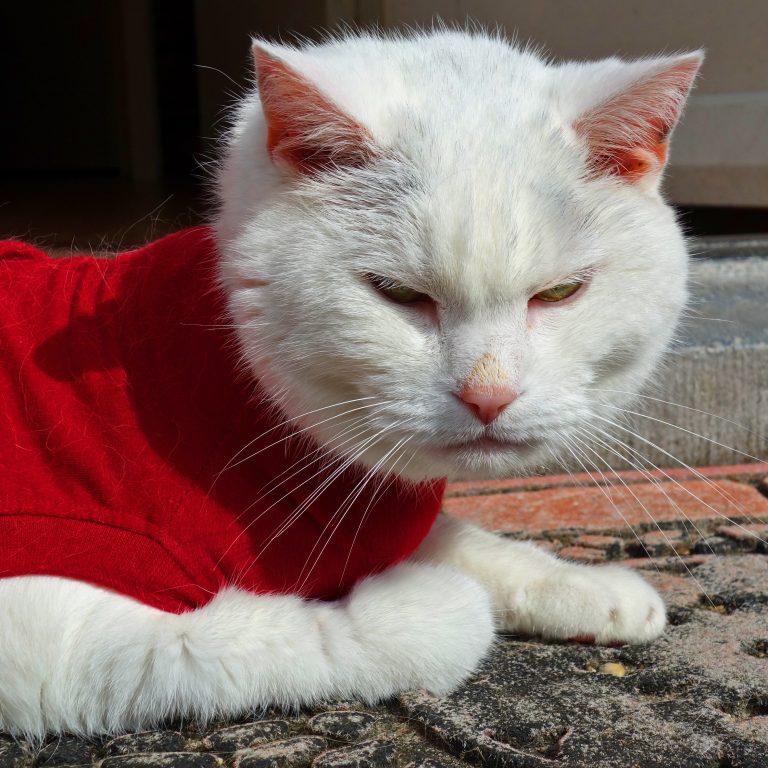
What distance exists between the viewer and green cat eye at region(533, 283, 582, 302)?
53.7 inches

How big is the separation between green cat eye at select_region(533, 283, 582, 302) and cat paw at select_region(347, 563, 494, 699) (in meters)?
0.49

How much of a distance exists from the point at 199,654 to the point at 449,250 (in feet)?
2.19

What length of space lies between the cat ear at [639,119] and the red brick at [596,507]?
0.97m

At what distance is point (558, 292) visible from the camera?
4.50 feet

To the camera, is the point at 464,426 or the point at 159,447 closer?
the point at 464,426

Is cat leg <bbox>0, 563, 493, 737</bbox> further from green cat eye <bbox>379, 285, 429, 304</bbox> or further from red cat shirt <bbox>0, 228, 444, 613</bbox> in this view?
green cat eye <bbox>379, 285, 429, 304</bbox>

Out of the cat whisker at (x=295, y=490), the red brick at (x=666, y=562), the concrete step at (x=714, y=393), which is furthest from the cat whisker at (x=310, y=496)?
the concrete step at (x=714, y=393)

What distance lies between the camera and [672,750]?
137 cm

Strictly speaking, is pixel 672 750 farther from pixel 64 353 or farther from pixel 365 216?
pixel 64 353

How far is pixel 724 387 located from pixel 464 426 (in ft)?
5.29

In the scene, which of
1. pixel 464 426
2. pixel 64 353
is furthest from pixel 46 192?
pixel 464 426

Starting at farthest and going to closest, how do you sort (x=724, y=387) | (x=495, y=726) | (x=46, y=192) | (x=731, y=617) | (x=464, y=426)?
(x=46, y=192), (x=724, y=387), (x=731, y=617), (x=495, y=726), (x=464, y=426)

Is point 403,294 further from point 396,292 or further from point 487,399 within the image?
point 487,399

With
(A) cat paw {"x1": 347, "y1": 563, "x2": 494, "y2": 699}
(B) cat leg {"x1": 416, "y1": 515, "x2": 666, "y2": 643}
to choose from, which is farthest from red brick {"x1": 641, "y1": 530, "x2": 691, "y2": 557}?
(A) cat paw {"x1": 347, "y1": 563, "x2": 494, "y2": 699}
